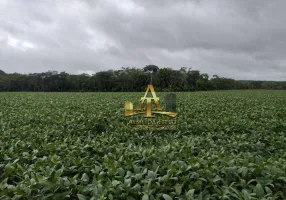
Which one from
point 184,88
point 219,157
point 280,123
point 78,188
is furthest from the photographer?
point 184,88

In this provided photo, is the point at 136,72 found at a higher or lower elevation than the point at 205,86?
higher

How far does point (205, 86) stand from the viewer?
56000 mm

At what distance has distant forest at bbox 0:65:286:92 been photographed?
54906 millimetres

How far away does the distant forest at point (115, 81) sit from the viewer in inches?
2162

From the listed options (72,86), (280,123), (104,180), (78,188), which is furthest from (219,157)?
(72,86)

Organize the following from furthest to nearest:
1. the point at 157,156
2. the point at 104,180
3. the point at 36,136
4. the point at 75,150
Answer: the point at 36,136 → the point at 75,150 → the point at 157,156 → the point at 104,180

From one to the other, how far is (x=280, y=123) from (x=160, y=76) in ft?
160

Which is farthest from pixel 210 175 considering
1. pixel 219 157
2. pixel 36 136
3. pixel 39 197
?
pixel 36 136

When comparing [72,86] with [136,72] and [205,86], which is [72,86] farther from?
[205,86]

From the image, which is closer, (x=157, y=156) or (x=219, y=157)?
(x=219, y=157)

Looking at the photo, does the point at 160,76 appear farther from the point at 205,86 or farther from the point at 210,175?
the point at 210,175

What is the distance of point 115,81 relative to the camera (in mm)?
59500

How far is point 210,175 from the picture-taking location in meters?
2.05

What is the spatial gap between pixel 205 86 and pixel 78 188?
5652cm
